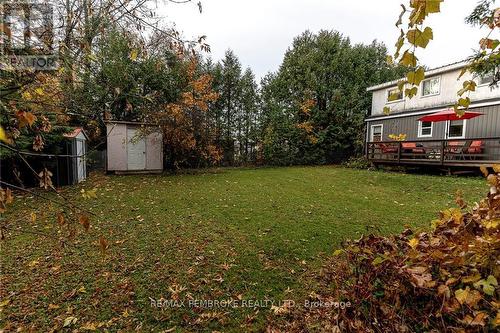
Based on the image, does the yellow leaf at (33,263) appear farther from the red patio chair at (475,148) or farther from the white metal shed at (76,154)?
the red patio chair at (475,148)

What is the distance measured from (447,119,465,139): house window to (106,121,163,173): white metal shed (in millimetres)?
13262

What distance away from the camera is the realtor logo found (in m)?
1.49

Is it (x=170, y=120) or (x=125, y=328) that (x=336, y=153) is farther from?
(x=125, y=328)

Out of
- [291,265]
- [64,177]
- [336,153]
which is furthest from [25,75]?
[336,153]

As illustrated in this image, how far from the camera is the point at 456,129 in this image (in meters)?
11.9

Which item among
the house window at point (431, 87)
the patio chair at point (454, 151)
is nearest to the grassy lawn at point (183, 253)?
the patio chair at point (454, 151)

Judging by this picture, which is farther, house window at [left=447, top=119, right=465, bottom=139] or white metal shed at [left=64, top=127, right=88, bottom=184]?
house window at [left=447, top=119, right=465, bottom=139]

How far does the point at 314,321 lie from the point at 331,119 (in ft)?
52.8

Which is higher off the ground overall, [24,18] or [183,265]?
[24,18]

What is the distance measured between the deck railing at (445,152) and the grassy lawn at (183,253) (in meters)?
3.06

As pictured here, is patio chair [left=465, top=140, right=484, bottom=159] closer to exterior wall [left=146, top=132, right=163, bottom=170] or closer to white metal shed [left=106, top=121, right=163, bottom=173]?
white metal shed [left=106, top=121, right=163, bottom=173]

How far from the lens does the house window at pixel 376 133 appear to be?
49.2 ft

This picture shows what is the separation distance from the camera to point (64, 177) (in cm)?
815

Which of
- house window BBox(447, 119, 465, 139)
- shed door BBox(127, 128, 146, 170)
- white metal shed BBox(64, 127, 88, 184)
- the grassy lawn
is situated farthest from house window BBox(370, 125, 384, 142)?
white metal shed BBox(64, 127, 88, 184)
